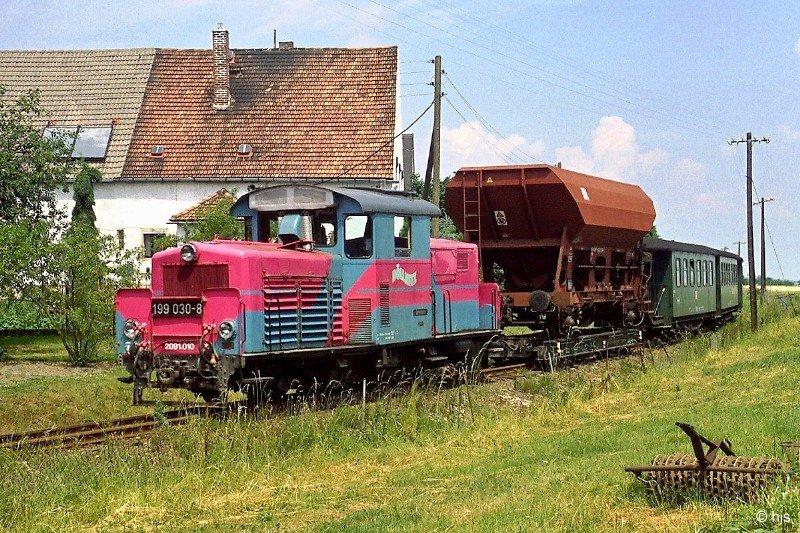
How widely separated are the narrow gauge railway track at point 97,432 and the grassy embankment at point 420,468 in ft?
3.45

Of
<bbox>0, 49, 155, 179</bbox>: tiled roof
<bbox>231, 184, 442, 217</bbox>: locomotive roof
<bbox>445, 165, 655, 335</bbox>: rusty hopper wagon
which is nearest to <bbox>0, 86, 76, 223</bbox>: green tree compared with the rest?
<bbox>0, 49, 155, 179</bbox>: tiled roof

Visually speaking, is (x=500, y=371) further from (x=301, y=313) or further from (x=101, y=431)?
(x=101, y=431)

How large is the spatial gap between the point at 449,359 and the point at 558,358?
3.04 metres

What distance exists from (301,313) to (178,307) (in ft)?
6.09

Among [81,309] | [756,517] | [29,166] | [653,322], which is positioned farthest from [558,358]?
[29,166]

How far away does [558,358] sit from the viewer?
21.7 metres

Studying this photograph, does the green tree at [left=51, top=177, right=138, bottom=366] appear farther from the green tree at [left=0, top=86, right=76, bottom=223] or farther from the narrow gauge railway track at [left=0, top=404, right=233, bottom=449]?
the narrow gauge railway track at [left=0, top=404, right=233, bottom=449]

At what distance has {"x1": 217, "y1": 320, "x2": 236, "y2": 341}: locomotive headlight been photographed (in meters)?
13.7

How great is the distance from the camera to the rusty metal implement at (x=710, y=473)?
7.57 meters

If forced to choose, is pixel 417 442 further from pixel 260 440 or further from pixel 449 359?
pixel 449 359

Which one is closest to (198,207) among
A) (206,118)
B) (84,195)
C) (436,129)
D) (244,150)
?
(244,150)

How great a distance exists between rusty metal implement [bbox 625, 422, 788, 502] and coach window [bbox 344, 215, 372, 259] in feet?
27.8

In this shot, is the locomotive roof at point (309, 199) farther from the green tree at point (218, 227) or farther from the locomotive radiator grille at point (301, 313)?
the green tree at point (218, 227)

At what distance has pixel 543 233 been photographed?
2206 centimetres
